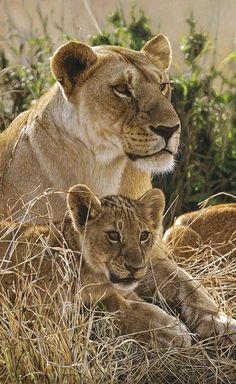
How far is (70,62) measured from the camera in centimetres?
595

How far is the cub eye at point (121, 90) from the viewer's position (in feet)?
19.6

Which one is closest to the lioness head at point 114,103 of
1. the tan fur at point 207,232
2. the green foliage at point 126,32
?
the tan fur at point 207,232

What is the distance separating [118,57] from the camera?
6.10m

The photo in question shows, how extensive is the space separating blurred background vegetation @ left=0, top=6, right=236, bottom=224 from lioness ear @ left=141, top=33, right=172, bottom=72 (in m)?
1.77

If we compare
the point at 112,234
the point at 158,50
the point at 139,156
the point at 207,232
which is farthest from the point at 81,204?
the point at 207,232

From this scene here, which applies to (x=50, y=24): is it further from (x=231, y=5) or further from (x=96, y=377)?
(x=96, y=377)

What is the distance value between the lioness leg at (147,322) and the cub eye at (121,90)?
889 millimetres

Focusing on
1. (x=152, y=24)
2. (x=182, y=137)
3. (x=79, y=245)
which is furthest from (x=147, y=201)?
(x=152, y=24)

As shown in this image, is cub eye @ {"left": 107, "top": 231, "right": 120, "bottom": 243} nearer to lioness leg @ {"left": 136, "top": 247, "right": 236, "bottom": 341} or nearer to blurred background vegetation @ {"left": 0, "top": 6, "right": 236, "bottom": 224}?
lioness leg @ {"left": 136, "top": 247, "right": 236, "bottom": 341}

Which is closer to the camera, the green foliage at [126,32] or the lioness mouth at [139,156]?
the lioness mouth at [139,156]

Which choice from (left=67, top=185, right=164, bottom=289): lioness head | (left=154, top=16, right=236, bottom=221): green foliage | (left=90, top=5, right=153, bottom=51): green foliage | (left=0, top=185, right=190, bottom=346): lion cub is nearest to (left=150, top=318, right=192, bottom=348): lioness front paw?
(left=0, top=185, right=190, bottom=346): lion cub

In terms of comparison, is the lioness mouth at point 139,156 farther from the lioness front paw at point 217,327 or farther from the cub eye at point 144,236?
the lioness front paw at point 217,327

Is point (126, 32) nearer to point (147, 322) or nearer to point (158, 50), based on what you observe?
point (158, 50)

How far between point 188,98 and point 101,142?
2539mm
